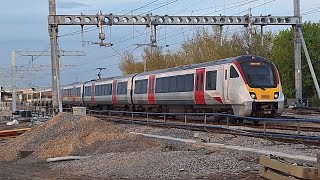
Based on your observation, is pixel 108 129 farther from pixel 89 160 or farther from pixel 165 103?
pixel 165 103

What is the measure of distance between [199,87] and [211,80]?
1.37 m

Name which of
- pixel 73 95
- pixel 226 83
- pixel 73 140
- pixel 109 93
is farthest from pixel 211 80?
pixel 73 95

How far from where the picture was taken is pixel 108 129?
88.7 feet

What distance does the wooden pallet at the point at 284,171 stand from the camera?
1023 centimetres

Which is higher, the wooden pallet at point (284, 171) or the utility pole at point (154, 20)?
the utility pole at point (154, 20)

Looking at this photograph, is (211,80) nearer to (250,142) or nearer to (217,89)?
(217,89)

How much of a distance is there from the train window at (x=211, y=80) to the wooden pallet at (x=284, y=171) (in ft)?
56.4

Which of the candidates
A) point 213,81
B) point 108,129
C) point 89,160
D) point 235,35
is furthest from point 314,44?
point 89,160

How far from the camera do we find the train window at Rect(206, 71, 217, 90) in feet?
96.4

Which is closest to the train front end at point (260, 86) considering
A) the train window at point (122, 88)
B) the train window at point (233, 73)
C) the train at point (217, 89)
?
the train at point (217, 89)

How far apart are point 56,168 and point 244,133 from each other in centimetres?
708

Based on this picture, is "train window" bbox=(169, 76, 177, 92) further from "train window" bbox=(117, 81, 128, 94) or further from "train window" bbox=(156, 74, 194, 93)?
"train window" bbox=(117, 81, 128, 94)

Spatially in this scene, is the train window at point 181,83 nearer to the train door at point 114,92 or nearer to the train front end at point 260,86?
the train front end at point 260,86

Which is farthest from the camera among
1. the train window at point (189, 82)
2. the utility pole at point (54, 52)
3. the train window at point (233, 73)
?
the utility pole at point (54, 52)
